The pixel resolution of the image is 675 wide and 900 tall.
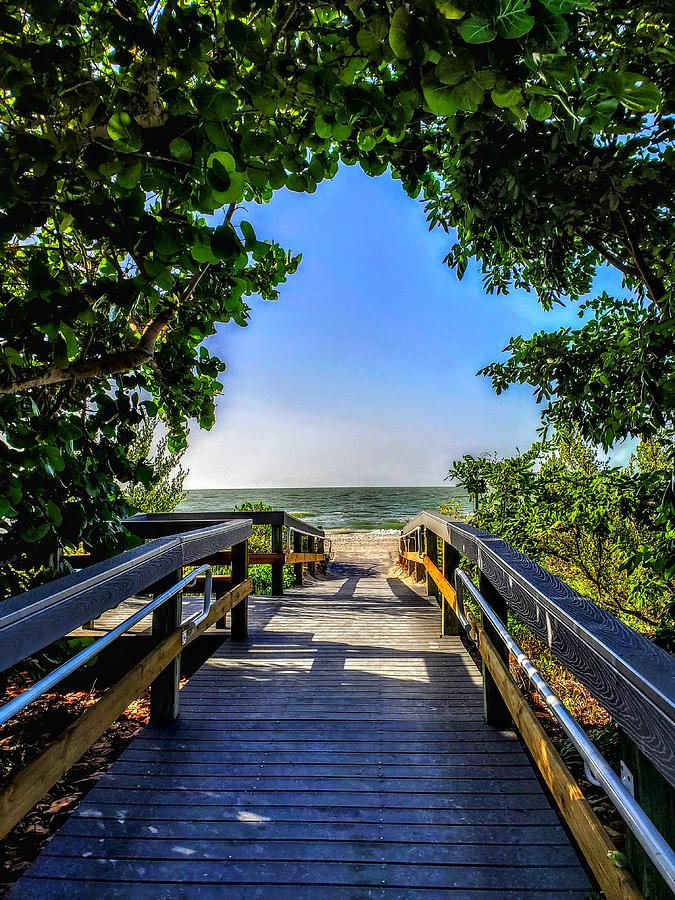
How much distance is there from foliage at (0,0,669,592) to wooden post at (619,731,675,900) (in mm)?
1263

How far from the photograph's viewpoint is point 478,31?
0.83 m

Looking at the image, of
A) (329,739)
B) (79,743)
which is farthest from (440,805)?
(79,743)

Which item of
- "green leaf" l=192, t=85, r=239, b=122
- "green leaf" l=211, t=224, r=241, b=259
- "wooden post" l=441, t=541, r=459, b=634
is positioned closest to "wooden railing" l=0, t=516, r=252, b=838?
"green leaf" l=211, t=224, r=241, b=259

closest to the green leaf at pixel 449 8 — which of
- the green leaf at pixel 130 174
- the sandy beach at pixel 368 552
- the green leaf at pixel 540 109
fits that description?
the green leaf at pixel 540 109

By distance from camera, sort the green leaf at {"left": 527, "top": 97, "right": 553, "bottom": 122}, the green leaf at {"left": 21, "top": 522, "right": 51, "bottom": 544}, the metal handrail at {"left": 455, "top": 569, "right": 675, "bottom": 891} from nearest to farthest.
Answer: the metal handrail at {"left": 455, "top": 569, "right": 675, "bottom": 891} < the green leaf at {"left": 527, "top": 97, "right": 553, "bottom": 122} < the green leaf at {"left": 21, "top": 522, "right": 51, "bottom": 544}

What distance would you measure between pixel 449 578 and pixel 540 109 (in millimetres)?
3114

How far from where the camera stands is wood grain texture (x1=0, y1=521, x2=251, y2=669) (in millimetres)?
1112

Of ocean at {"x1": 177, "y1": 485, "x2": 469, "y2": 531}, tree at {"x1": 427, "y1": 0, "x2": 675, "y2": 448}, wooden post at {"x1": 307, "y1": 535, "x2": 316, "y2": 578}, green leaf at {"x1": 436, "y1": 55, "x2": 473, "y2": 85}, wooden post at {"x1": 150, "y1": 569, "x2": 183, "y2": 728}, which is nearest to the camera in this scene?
green leaf at {"x1": 436, "y1": 55, "x2": 473, "y2": 85}

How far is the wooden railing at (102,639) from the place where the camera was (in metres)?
1.15

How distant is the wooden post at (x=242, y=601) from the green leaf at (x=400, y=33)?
3230mm

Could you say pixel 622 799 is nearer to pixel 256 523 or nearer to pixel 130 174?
pixel 130 174

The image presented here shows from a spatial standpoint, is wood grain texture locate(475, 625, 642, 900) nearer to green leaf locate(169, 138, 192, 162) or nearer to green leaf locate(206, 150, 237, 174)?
green leaf locate(206, 150, 237, 174)

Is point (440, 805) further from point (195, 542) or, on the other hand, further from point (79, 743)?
point (195, 542)

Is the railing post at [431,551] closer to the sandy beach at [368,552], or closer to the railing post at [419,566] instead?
the railing post at [419,566]
